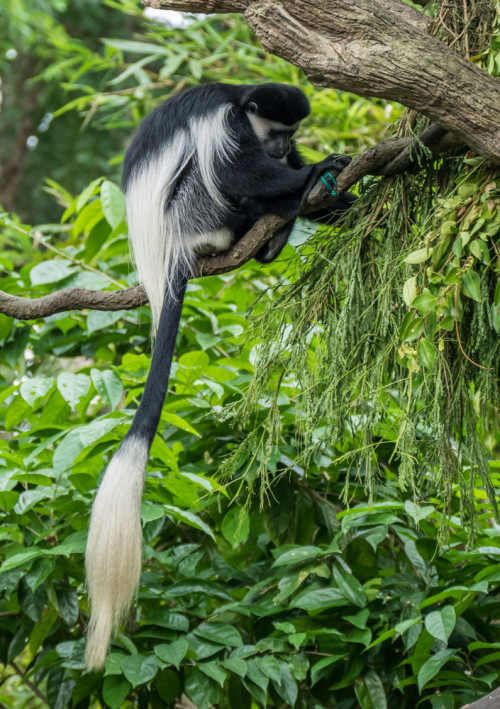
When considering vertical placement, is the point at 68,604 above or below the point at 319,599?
below

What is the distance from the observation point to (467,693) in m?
1.41

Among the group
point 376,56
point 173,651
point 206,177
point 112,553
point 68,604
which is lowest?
point 68,604

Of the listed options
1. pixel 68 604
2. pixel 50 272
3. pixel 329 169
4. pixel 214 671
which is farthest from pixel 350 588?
pixel 50 272

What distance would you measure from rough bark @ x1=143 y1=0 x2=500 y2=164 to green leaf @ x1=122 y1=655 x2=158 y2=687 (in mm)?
988

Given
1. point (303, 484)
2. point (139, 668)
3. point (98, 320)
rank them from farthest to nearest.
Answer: point (98, 320) < point (303, 484) < point (139, 668)

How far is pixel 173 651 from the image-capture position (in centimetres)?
136

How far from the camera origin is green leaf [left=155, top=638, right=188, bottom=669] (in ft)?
4.40

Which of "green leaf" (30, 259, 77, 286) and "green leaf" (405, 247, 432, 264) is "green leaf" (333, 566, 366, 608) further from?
"green leaf" (30, 259, 77, 286)

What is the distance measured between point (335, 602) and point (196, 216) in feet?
3.10

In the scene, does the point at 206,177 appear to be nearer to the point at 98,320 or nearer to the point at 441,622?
the point at 98,320

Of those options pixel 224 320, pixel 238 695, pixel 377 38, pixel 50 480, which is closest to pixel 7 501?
pixel 50 480

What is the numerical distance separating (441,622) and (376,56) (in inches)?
33.4

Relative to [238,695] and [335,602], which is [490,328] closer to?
[335,602]

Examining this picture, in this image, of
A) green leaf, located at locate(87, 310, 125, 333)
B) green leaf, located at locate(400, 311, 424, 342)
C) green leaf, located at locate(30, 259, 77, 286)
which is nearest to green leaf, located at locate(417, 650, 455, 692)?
green leaf, located at locate(400, 311, 424, 342)
